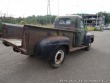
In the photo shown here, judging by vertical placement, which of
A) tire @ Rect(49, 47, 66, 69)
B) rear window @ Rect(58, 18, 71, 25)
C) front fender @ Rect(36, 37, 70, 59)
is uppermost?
rear window @ Rect(58, 18, 71, 25)

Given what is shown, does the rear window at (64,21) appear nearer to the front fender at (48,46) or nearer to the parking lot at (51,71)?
the parking lot at (51,71)

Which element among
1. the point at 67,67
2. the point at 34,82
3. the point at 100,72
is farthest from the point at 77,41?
the point at 34,82

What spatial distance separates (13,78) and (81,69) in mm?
2282

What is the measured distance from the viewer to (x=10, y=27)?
5379 millimetres

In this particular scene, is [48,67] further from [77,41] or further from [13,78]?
[77,41]

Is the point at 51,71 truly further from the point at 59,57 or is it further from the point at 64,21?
the point at 64,21

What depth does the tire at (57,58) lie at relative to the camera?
16.2 feet

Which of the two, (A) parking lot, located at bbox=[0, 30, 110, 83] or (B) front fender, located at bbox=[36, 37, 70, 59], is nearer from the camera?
(A) parking lot, located at bbox=[0, 30, 110, 83]

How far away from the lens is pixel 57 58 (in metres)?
5.28

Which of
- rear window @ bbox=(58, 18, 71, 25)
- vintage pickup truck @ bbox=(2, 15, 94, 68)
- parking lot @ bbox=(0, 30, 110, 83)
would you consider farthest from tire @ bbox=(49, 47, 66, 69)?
rear window @ bbox=(58, 18, 71, 25)

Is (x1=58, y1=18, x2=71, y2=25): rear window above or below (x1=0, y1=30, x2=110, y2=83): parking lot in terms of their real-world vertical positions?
above

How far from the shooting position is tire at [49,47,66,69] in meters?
4.95

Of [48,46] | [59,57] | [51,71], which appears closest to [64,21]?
[59,57]

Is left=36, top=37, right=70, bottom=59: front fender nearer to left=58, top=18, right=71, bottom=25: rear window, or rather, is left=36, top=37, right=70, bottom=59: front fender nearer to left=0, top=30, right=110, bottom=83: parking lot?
left=0, top=30, right=110, bottom=83: parking lot
